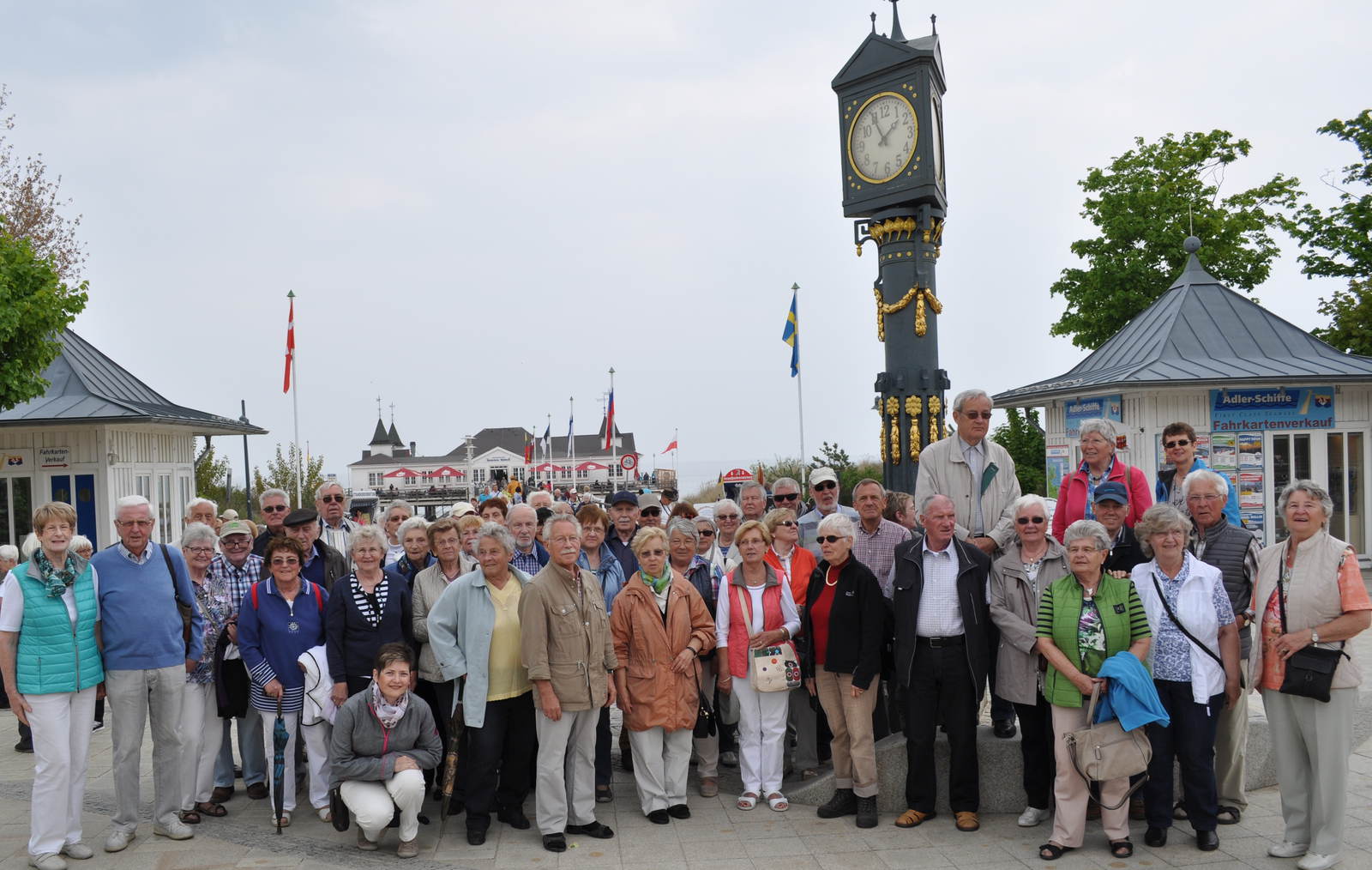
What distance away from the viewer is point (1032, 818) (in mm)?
5953

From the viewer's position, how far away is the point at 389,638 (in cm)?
630

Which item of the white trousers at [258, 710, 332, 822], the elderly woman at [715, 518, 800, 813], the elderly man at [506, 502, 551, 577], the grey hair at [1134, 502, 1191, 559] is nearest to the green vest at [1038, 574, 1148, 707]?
the grey hair at [1134, 502, 1191, 559]

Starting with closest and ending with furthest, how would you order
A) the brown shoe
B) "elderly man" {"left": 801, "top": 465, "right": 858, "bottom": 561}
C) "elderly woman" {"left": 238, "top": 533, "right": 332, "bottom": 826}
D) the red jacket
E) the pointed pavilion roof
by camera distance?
the brown shoe
"elderly woman" {"left": 238, "top": 533, "right": 332, "bottom": 826}
the red jacket
"elderly man" {"left": 801, "top": 465, "right": 858, "bottom": 561}
the pointed pavilion roof

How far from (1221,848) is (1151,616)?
127 cm

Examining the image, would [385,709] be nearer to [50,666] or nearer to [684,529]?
[50,666]

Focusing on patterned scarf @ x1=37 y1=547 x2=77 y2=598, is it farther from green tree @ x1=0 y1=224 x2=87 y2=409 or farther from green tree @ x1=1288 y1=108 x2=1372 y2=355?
green tree @ x1=1288 y1=108 x2=1372 y2=355

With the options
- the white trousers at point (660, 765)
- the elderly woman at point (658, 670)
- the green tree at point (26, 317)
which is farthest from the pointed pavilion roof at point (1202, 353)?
the green tree at point (26, 317)

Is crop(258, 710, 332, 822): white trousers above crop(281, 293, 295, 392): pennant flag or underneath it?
underneath

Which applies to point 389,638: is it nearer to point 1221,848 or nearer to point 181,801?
point 181,801

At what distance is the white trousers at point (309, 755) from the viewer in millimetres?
6254

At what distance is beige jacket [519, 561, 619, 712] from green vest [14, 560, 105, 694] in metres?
2.41

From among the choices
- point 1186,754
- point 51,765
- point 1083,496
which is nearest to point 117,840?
point 51,765

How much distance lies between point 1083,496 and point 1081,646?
4.47ft

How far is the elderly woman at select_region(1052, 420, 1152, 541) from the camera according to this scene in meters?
6.38
